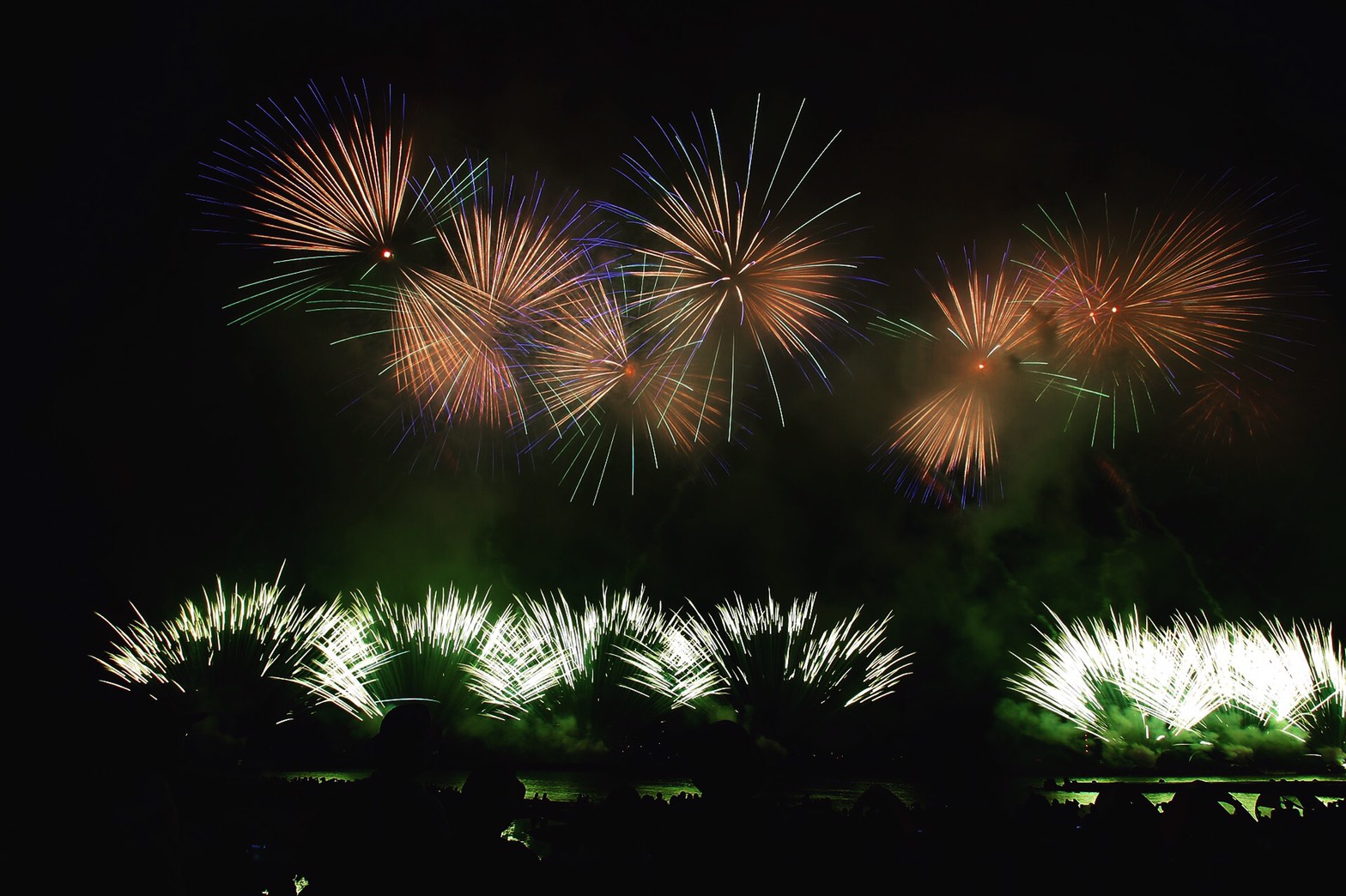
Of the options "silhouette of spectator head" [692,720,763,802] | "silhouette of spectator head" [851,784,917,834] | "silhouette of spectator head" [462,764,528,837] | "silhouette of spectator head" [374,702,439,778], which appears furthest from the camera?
"silhouette of spectator head" [851,784,917,834]

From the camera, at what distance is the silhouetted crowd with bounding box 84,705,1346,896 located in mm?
3588

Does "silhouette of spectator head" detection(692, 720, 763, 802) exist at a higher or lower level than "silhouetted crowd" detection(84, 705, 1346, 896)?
higher

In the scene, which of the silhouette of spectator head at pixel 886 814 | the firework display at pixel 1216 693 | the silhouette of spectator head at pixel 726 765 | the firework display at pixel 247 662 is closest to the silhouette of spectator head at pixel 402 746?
the silhouette of spectator head at pixel 726 765

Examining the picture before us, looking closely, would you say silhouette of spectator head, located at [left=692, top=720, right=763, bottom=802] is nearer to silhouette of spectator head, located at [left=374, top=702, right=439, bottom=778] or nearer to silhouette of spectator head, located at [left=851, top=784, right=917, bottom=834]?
silhouette of spectator head, located at [left=851, top=784, right=917, bottom=834]

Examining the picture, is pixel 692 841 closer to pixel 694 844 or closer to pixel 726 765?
pixel 694 844

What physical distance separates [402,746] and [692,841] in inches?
76.7

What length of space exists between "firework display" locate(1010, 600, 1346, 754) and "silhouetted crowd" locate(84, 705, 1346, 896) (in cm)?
1945

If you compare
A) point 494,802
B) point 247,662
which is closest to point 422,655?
point 247,662

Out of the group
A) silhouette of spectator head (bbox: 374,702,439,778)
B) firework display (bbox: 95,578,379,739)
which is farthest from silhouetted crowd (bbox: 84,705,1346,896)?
firework display (bbox: 95,578,379,739)

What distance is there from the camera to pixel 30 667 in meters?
26.8

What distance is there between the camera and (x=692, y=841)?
391 cm

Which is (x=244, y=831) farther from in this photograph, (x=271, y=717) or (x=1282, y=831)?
(x=271, y=717)

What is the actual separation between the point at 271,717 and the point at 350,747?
4283 millimetres

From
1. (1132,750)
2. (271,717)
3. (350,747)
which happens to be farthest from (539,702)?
(1132,750)
